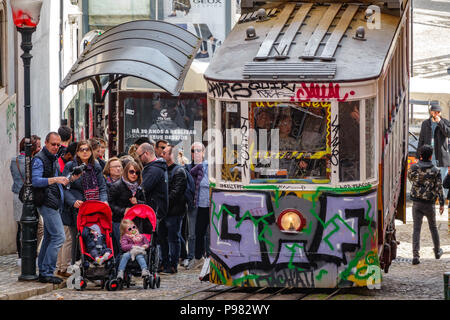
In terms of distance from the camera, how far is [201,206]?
16.3 metres

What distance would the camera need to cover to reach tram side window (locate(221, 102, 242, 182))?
43.0 feet

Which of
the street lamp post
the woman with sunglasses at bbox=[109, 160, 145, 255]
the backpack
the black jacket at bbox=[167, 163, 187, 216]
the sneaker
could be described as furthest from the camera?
the sneaker

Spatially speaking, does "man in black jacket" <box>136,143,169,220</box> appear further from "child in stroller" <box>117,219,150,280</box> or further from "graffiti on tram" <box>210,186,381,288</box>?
"graffiti on tram" <box>210,186,381,288</box>

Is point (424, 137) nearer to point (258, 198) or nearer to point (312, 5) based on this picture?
point (312, 5)

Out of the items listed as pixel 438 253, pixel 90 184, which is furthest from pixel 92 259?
pixel 438 253

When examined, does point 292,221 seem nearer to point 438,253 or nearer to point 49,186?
point 49,186

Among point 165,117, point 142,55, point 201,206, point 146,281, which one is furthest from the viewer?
point 165,117

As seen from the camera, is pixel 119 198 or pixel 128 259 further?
pixel 119 198

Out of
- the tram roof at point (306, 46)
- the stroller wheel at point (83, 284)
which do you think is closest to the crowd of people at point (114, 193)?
the stroller wheel at point (83, 284)

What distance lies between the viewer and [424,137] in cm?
2252

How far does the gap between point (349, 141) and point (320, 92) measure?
0.63 meters

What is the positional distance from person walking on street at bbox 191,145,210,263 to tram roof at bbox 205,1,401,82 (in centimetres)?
279

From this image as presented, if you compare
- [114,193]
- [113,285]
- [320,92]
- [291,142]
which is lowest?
[113,285]

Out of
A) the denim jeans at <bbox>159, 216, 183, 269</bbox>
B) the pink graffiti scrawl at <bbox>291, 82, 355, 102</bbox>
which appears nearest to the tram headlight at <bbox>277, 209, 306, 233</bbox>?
the pink graffiti scrawl at <bbox>291, 82, 355, 102</bbox>
